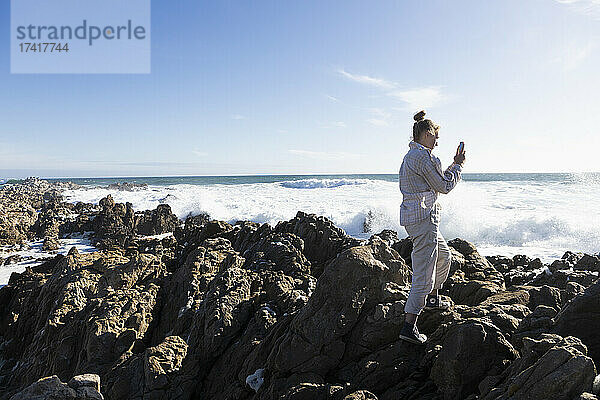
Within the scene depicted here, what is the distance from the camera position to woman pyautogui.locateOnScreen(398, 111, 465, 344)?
3.79 m

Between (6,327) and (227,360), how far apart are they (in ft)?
28.0

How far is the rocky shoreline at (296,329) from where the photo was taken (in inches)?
134

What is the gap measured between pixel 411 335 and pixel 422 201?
4.84ft

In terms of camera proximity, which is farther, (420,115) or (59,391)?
(420,115)

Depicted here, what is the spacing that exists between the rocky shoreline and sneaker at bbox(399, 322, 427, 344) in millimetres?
101

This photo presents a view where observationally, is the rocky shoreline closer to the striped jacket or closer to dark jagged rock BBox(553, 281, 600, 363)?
dark jagged rock BBox(553, 281, 600, 363)

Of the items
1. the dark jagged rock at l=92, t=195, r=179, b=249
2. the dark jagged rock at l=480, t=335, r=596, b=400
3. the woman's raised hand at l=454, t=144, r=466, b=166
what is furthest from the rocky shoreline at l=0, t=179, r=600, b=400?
the dark jagged rock at l=92, t=195, r=179, b=249

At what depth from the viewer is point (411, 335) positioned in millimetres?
3977

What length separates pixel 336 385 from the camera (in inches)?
155

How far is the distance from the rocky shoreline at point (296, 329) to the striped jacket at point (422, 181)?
4.02 ft

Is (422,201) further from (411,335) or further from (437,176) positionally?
(411,335)

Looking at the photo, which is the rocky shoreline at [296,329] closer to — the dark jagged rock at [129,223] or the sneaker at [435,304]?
the sneaker at [435,304]

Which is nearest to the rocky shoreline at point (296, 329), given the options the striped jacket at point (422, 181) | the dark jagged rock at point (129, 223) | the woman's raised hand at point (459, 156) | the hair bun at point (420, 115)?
the striped jacket at point (422, 181)

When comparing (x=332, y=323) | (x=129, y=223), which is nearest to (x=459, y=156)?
(x=332, y=323)
